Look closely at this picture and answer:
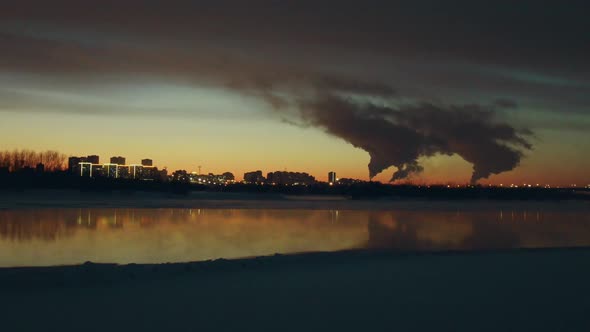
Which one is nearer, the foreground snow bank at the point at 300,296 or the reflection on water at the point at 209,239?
the foreground snow bank at the point at 300,296

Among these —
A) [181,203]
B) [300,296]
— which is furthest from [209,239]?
[181,203]

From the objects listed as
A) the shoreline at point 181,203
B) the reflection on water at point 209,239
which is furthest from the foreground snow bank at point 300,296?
the shoreline at point 181,203

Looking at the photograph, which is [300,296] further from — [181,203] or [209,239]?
[181,203]

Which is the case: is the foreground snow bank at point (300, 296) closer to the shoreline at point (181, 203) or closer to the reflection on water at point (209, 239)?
the reflection on water at point (209, 239)

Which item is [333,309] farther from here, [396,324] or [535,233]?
[535,233]

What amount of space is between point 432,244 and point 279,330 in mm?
15035

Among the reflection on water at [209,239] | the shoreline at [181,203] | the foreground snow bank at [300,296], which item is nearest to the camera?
the foreground snow bank at [300,296]

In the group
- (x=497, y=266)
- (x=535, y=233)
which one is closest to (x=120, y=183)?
(x=535, y=233)

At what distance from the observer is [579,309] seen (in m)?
10.9

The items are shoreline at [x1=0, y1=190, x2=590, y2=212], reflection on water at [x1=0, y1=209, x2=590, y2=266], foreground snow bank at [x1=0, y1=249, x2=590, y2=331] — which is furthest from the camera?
shoreline at [x1=0, y1=190, x2=590, y2=212]

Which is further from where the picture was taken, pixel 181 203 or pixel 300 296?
pixel 181 203

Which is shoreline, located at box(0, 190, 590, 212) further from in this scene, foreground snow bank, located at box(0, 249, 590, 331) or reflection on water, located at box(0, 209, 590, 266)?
foreground snow bank, located at box(0, 249, 590, 331)

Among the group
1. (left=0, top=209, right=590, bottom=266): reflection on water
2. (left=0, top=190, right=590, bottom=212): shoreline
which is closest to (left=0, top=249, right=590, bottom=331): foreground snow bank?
(left=0, top=209, right=590, bottom=266): reflection on water

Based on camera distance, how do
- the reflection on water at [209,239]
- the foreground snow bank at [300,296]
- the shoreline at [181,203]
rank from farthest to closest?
the shoreline at [181,203], the reflection on water at [209,239], the foreground snow bank at [300,296]
